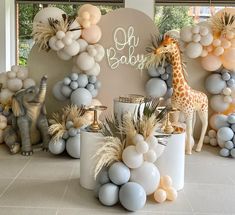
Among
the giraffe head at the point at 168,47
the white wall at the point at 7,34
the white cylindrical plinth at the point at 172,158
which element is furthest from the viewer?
the white wall at the point at 7,34

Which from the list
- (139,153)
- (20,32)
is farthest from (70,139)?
(20,32)

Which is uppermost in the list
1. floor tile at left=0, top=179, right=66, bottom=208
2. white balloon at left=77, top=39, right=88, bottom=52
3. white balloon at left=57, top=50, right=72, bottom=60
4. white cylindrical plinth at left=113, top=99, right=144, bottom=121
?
white balloon at left=77, top=39, right=88, bottom=52

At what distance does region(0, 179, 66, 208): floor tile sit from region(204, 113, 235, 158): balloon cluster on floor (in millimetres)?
1727

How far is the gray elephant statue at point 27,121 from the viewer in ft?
11.3

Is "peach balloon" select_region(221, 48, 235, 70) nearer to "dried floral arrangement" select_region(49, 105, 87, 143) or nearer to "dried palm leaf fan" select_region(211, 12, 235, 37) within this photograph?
"dried palm leaf fan" select_region(211, 12, 235, 37)

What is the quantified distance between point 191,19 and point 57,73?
2.69 m

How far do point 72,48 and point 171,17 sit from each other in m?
2.62

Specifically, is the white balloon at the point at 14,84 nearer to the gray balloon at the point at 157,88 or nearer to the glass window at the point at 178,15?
the gray balloon at the point at 157,88

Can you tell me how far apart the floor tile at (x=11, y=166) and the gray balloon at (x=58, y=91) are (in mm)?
806

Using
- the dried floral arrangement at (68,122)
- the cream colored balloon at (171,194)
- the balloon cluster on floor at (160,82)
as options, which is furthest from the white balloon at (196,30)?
the cream colored balloon at (171,194)

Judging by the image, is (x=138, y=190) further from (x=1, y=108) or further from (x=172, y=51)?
(x=1, y=108)

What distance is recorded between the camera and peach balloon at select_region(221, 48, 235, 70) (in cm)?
364

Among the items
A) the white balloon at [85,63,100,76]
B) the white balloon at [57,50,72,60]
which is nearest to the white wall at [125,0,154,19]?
the white balloon at [85,63,100,76]

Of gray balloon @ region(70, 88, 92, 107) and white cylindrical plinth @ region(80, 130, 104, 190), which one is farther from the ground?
gray balloon @ region(70, 88, 92, 107)
